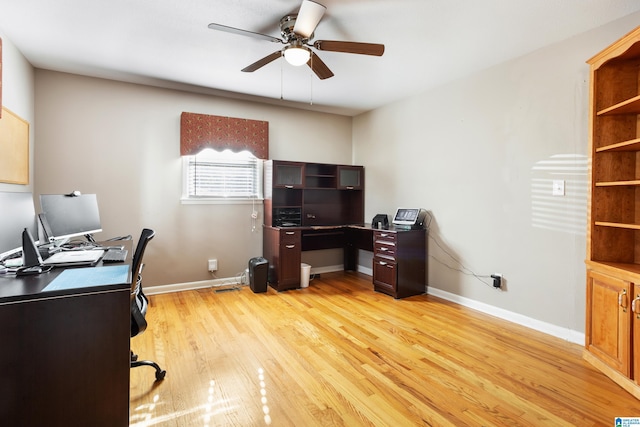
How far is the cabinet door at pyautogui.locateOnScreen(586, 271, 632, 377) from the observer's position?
2082 mm

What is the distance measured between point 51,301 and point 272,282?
3.11 m

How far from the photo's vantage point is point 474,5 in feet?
7.52

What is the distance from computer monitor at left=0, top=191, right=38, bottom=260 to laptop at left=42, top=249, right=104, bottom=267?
18 cm

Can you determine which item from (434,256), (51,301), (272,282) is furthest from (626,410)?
(272,282)

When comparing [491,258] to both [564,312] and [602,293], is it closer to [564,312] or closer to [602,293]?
[564,312]

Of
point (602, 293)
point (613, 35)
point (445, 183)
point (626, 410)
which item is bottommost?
point (626, 410)

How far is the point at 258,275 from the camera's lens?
4.16 metres

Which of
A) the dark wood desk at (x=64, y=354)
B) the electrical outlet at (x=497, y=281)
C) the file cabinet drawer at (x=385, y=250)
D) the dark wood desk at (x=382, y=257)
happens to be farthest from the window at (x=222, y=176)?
the electrical outlet at (x=497, y=281)

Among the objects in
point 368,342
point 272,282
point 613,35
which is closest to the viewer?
point 613,35

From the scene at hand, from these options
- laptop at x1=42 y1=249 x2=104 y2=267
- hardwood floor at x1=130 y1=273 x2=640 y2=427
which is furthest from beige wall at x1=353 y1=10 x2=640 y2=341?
laptop at x1=42 y1=249 x2=104 y2=267

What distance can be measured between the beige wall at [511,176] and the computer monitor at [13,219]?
155 inches

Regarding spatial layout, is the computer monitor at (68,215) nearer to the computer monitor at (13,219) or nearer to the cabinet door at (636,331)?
the computer monitor at (13,219)

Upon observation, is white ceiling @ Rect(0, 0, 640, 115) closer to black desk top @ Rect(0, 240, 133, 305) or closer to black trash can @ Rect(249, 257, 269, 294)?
black desk top @ Rect(0, 240, 133, 305)

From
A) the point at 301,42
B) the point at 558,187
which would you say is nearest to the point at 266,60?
the point at 301,42
